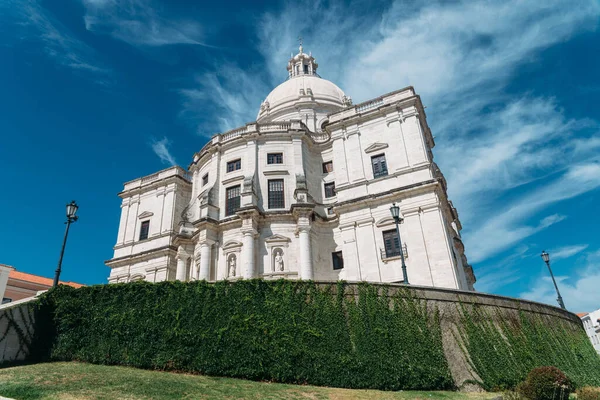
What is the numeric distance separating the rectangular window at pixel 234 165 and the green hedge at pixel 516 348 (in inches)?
848

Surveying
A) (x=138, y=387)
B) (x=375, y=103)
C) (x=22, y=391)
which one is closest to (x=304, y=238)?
(x=375, y=103)

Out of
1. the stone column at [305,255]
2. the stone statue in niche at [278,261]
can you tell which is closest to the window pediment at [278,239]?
the stone statue in niche at [278,261]

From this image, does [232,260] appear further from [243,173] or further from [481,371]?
[481,371]

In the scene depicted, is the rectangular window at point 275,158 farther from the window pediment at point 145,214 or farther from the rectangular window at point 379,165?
the window pediment at point 145,214

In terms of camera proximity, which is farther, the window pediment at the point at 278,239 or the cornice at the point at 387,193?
the window pediment at the point at 278,239

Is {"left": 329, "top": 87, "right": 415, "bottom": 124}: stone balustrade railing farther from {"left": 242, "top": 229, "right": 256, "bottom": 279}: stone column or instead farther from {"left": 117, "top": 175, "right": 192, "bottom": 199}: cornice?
{"left": 117, "top": 175, "right": 192, "bottom": 199}: cornice

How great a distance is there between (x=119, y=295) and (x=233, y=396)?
7906 millimetres

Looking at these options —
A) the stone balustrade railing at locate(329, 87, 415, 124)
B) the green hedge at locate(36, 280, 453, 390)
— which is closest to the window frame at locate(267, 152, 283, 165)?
the stone balustrade railing at locate(329, 87, 415, 124)

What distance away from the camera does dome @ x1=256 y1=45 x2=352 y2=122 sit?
43719mm

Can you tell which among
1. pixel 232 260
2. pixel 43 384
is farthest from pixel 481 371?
pixel 232 260

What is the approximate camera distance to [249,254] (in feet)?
89.5

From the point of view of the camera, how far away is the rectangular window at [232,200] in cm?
3036

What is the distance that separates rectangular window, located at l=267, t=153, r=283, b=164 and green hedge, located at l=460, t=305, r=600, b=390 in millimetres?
19775

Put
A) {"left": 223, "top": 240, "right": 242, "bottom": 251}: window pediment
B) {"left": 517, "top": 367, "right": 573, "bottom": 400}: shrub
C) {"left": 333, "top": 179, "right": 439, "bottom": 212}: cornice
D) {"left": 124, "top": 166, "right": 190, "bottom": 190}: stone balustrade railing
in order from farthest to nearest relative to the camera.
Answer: {"left": 124, "top": 166, "right": 190, "bottom": 190}: stone balustrade railing, {"left": 223, "top": 240, "right": 242, "bottom": 251}: window pediment, {"left": 333, "top": 179, "right": 439, "bottom": 212}: cornice, {"left": 517, "top": 367, "right": 573, "bottom": 400}: shrub
